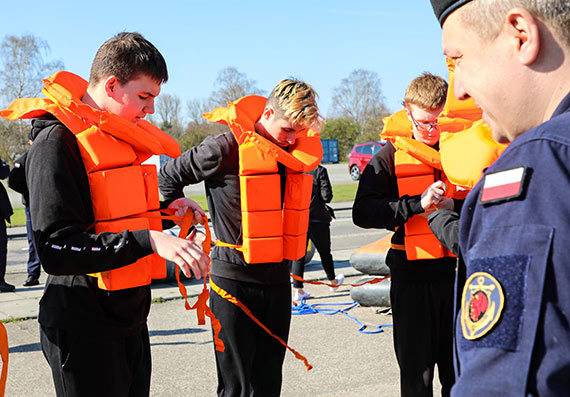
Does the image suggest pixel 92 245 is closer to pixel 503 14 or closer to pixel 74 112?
pixel 74 112

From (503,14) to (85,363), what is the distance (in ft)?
6.96

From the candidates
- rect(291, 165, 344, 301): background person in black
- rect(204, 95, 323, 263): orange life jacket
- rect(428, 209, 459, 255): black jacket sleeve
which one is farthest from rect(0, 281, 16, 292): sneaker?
rect(428, 209, 459, 255): black jacket sleeve

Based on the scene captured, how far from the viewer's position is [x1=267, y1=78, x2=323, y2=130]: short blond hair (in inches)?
141

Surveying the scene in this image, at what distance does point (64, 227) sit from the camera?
2.40 meters

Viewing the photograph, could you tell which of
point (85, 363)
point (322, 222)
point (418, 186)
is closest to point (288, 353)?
point (418, 186)

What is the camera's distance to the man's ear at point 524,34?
1009 millimetres

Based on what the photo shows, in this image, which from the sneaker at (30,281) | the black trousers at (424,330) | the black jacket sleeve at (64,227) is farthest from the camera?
the sneaker at (30,281)

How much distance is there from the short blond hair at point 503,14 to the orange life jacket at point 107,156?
6.19ft

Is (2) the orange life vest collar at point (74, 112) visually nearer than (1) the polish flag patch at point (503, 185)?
No

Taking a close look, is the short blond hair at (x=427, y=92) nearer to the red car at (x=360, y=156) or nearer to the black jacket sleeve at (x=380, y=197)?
the black jacket sleeve at (x=380, y=197)

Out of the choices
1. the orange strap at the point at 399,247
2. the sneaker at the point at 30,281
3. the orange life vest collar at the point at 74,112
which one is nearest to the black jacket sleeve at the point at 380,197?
the orange strap at the point at 399,247

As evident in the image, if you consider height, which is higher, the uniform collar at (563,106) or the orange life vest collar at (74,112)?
the orange life vest collar at (74,112)

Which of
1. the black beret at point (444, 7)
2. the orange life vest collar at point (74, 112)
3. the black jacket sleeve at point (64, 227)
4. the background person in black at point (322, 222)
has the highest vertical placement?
the black beret at point (444, 7)

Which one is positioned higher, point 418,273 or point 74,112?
point 74,112
